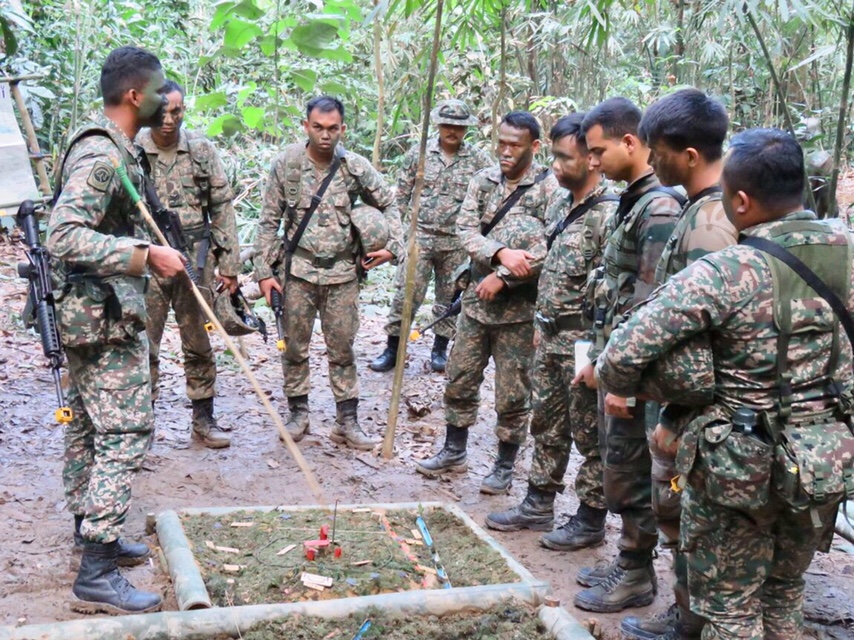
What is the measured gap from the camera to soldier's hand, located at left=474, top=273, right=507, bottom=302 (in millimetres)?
5184

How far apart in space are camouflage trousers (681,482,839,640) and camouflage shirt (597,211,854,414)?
38cm

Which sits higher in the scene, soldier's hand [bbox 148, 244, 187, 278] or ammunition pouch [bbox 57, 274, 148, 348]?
soldier's hand [bbox 148, 244, 187, 278]

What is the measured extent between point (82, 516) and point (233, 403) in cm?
274

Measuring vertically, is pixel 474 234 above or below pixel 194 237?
above

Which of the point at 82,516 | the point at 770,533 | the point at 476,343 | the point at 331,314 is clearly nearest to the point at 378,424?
the point at 331,314

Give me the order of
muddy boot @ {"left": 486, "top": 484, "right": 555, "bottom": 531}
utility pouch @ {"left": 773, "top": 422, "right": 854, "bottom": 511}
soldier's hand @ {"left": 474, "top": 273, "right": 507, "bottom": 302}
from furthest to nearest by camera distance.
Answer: soldier's hand @ {"left": 474, "top": 273, "right": 507, "bottom": 302}, muddy boot @ {"left": 486, "top": 484, "right": 555, "bottom": 531}, utility pouch @ {"left": 773, "top": 422, "right": 854, "bottom": 511}

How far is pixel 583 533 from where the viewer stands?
15.6 ft

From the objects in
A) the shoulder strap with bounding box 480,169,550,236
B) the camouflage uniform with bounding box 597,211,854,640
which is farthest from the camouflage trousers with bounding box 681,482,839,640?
the shoulder strap with bounding box 480,169,550,236

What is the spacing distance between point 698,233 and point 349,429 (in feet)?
12.0

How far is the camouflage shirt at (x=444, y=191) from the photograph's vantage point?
775 cm

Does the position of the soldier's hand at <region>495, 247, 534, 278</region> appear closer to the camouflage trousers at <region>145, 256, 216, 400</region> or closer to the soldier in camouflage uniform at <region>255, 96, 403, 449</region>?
the soldier in camouflage uniform at <region>255, 96, 403, 449</region>

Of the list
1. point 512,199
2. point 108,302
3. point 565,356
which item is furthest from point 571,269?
point 108,302

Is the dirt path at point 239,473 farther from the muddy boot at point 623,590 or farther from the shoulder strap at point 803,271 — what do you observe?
the shoulder strap at point 803,271

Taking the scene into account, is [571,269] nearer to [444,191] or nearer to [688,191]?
[688,191]
